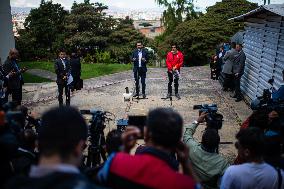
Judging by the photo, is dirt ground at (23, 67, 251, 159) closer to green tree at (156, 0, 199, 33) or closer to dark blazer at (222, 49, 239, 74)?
dark blazer at (222, 49, 239, 74)

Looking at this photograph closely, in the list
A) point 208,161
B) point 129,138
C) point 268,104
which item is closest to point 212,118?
point 208,161

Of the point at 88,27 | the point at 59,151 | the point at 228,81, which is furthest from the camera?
the point at 88,27

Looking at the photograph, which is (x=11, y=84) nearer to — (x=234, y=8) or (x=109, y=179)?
(x=109, y=179)

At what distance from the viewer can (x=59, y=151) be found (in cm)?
185

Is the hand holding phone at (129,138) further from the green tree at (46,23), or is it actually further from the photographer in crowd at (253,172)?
the green tree at (46,23)

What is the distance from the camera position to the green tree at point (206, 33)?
90.8 feet

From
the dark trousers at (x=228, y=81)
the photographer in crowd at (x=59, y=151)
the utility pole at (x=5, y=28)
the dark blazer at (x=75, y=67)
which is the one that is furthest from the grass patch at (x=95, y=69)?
the photographer in crowd at (x=59, y=151)

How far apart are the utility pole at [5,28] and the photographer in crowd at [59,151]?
13942 millimetres

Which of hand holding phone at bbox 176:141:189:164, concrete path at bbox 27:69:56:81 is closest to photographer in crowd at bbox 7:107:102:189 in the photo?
hand holding phone at bbox 176:141:189:164

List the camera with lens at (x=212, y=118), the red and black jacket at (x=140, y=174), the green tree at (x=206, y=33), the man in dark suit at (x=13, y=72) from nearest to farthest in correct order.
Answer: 1. the red and black jacket at (x=140, y=174)
2. the camera with lens at (x=212, y=118)
3. the man in dark suit at (x=13, y=72)
4. the green tree at (x=206, y=33)

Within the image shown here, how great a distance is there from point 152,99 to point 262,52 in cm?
403

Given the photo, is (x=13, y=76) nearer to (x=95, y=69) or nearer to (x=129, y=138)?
(x=129, y=138)

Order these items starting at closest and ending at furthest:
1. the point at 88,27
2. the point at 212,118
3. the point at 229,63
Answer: the point at 212,118 → the point at 229,63 → the point at 88,27

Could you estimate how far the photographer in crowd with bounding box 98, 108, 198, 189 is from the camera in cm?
205
